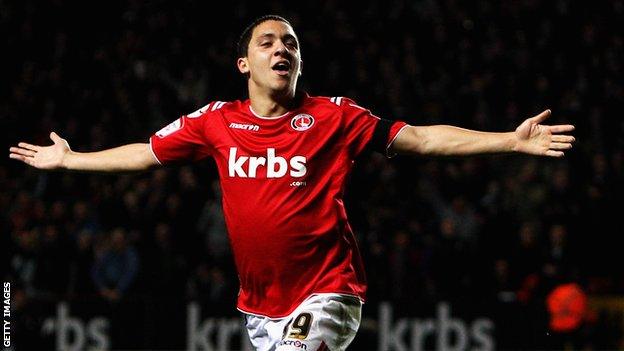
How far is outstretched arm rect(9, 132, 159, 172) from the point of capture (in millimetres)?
→ 5871

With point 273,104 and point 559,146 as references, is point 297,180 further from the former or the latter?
point 559,146

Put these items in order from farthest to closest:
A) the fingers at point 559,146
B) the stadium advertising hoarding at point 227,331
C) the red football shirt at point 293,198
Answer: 1. the stadium advertising hoarding at point 227,331
2. the red football shirt at point 293,198
3. the fingers at point 559,146

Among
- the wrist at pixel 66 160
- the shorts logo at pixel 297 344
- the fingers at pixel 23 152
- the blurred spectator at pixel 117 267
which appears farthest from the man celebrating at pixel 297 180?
the blurred spectator at pixel 117 267

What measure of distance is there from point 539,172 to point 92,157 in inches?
348

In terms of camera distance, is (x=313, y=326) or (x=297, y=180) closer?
(x=313, y=326)

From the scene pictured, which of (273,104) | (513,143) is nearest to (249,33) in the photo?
(273,104)

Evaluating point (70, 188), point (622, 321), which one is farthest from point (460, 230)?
point (70, 188)

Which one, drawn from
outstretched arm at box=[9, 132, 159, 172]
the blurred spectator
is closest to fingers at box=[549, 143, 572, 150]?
outstretched arm at box=[9, 132, 159, 172]

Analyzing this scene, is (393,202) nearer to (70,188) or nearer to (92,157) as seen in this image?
(70,188)

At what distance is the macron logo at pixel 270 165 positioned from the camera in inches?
214

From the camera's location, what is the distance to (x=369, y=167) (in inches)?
538

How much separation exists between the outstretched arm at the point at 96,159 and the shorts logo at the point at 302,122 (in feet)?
2.65

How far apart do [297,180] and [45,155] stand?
148 centimetres

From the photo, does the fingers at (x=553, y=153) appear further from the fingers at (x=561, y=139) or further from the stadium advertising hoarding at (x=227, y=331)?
the stadium advertising hoarding at (x=227, y=331)
